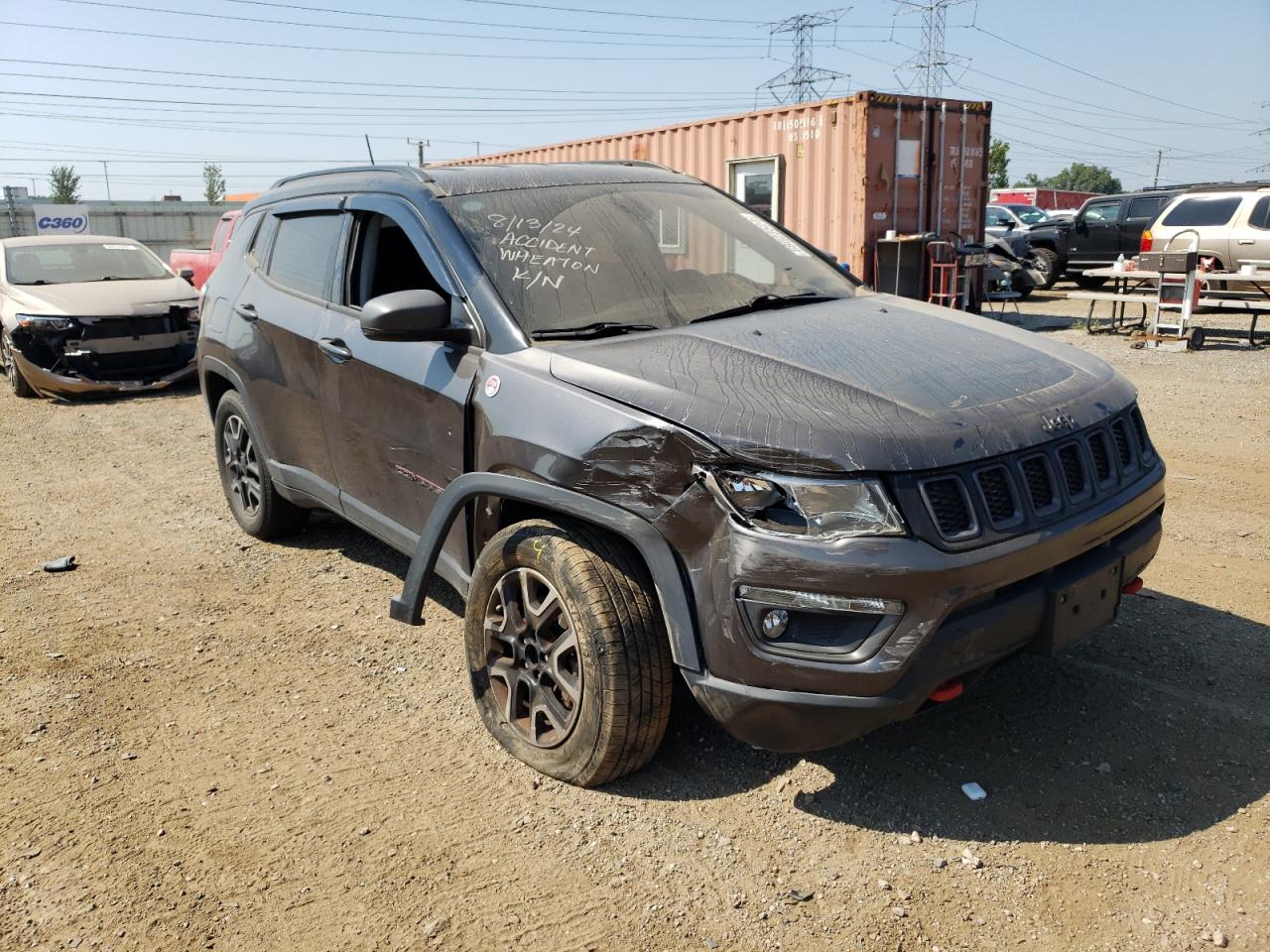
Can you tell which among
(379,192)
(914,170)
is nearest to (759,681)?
(379,192)

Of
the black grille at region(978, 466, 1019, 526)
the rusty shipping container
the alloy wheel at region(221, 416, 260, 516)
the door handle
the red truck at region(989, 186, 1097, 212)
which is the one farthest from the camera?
the red truck at region(989, 186, 1097, 212)

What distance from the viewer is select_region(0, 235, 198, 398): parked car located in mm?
10141

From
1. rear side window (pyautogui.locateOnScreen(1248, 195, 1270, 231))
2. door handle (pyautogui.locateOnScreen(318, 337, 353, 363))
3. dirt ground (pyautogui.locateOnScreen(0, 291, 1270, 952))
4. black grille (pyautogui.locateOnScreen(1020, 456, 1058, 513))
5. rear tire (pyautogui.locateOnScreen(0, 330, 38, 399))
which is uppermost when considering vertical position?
rear side window (pyautogui.locateOnScreen(1248, 195, 1270, 231))

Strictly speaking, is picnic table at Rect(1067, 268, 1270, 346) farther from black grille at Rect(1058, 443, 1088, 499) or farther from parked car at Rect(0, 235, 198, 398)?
black grille at Rect(1058, 443, 1088, 499)

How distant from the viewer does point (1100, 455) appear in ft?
10.0

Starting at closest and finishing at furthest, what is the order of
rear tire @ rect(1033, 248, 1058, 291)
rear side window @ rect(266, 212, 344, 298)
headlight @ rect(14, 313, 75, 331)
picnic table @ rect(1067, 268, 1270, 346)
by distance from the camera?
rear side window @ rect(266, 212, 344, 298), headlight @ rect(14, 313, 75, 331), picnic table @ rect(1067, 268, 1270, 346), rear tire @ rect(1033, 248, 1058, 291)

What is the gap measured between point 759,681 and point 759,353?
991 millimetres

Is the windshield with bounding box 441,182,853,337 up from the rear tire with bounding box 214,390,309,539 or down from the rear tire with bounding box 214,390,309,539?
up

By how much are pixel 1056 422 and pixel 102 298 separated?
1001 cm

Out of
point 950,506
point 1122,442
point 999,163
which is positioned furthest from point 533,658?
point 999,163

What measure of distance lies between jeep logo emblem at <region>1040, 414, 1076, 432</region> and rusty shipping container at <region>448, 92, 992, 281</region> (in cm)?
1053

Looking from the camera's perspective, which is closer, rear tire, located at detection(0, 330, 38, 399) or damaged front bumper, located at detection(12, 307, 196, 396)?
damaged front bumper, located at detection(12, 307, 196, 396)

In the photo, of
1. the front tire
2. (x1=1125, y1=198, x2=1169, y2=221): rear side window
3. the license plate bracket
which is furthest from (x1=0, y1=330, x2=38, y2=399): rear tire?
(x1=1125, y1=198, x2=1169, y2=221): rear side window

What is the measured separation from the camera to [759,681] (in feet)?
8.61
